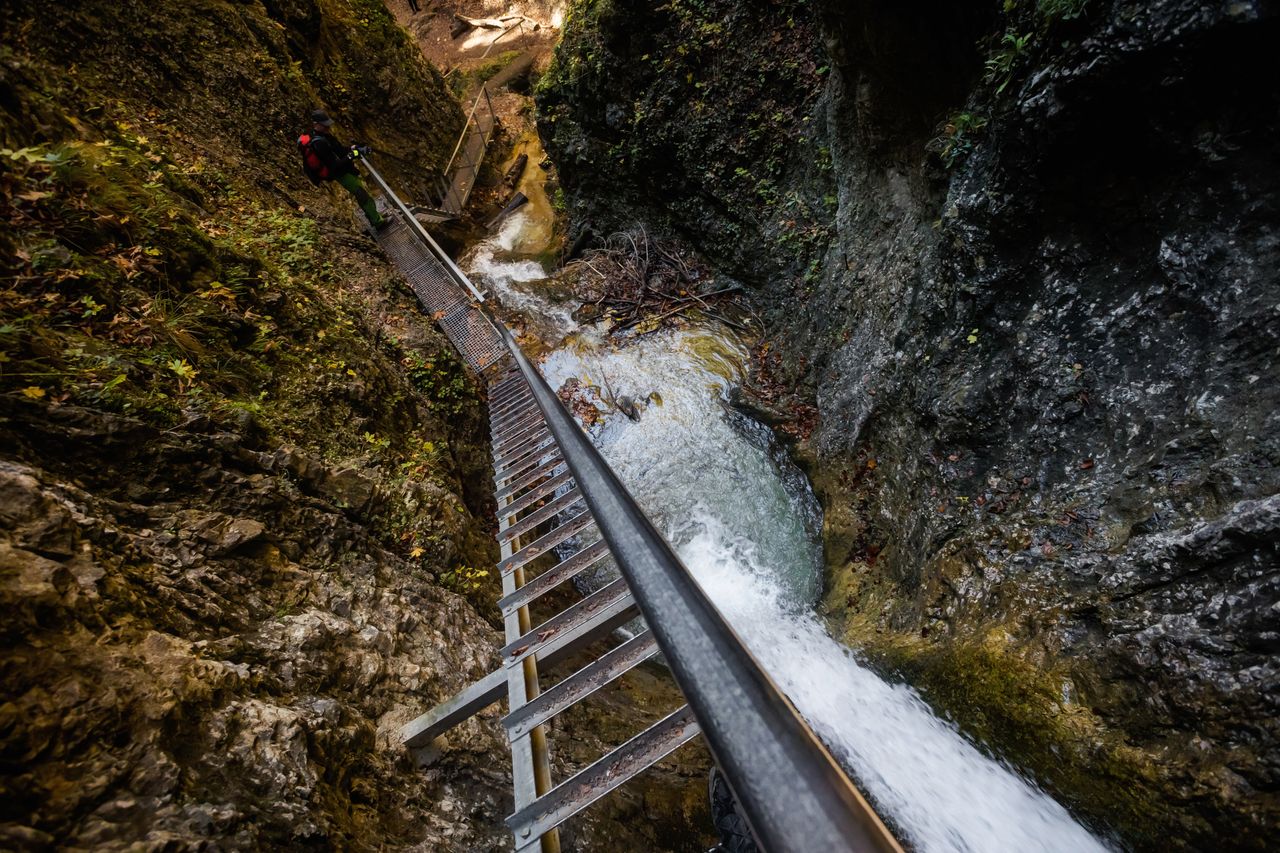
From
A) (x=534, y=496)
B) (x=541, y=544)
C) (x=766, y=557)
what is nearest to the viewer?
(x=541, y=544)

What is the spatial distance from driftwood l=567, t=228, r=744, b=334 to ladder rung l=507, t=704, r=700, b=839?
646 centimetres

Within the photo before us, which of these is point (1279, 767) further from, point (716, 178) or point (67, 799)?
point (716, 178)

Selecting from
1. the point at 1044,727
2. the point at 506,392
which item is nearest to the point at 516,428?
the point at 506,392

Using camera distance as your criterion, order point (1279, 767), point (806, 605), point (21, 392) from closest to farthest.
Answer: point (1279, 767) → point (21, 392) → point (806, 605)

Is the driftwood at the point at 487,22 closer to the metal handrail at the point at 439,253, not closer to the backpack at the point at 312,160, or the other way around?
the metal handrail at the point at 439,253

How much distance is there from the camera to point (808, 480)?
567 centimetres

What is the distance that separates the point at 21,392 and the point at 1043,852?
5633 mm

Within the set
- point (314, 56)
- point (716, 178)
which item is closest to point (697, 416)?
point (716, 178)

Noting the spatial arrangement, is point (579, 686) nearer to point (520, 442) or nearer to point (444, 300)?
point (520, 442)

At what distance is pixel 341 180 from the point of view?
8.52 meters

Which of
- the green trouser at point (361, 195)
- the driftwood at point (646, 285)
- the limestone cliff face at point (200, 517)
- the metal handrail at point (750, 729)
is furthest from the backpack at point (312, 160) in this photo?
the metal handrail at point (750, 729)

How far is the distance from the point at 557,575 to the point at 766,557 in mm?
2959

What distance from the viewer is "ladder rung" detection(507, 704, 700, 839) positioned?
6.25 feet

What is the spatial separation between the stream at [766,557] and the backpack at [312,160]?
3.01m
